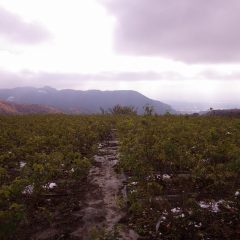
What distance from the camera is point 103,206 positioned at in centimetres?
749

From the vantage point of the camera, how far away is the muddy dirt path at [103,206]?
609 cm

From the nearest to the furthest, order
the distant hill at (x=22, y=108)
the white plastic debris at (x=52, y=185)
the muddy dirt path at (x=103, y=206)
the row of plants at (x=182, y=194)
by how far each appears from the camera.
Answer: the muddy dirt path at (x=103, y=206) < the row of plants at (x=182, y=194) < the white plastic debris at (x=52, y=185) < the distant hill at (x=22, y=108)

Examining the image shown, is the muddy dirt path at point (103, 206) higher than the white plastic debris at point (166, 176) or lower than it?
lower

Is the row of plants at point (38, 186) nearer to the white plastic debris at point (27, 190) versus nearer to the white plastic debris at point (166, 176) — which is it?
the white plastic debris at point (27, 190)

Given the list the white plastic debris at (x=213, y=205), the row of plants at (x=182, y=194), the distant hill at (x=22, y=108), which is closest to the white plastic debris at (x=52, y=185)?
the row of plants at (x=182, y=194)

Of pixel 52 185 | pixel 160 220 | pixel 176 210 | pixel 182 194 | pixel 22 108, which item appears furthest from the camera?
pixel 22 108

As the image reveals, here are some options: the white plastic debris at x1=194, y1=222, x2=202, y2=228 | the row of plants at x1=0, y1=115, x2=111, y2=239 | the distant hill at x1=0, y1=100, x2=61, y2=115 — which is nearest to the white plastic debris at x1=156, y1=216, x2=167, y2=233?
the white plastic debris at x1=194, y1=222, x2=202, y2=228

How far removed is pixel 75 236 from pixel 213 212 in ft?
8.51

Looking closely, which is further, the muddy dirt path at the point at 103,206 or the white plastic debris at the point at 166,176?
the white plastic debris at the point at 166,176

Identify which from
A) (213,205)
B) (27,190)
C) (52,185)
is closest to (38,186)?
(27,190)

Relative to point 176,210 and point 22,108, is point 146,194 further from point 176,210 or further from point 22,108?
point 22,108

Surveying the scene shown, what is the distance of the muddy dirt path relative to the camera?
6.09 metres

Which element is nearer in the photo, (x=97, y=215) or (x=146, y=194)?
(x=146, y=194)

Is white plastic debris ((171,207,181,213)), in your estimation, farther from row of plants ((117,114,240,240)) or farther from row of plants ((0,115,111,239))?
row of plants ((0,115,111,239))
